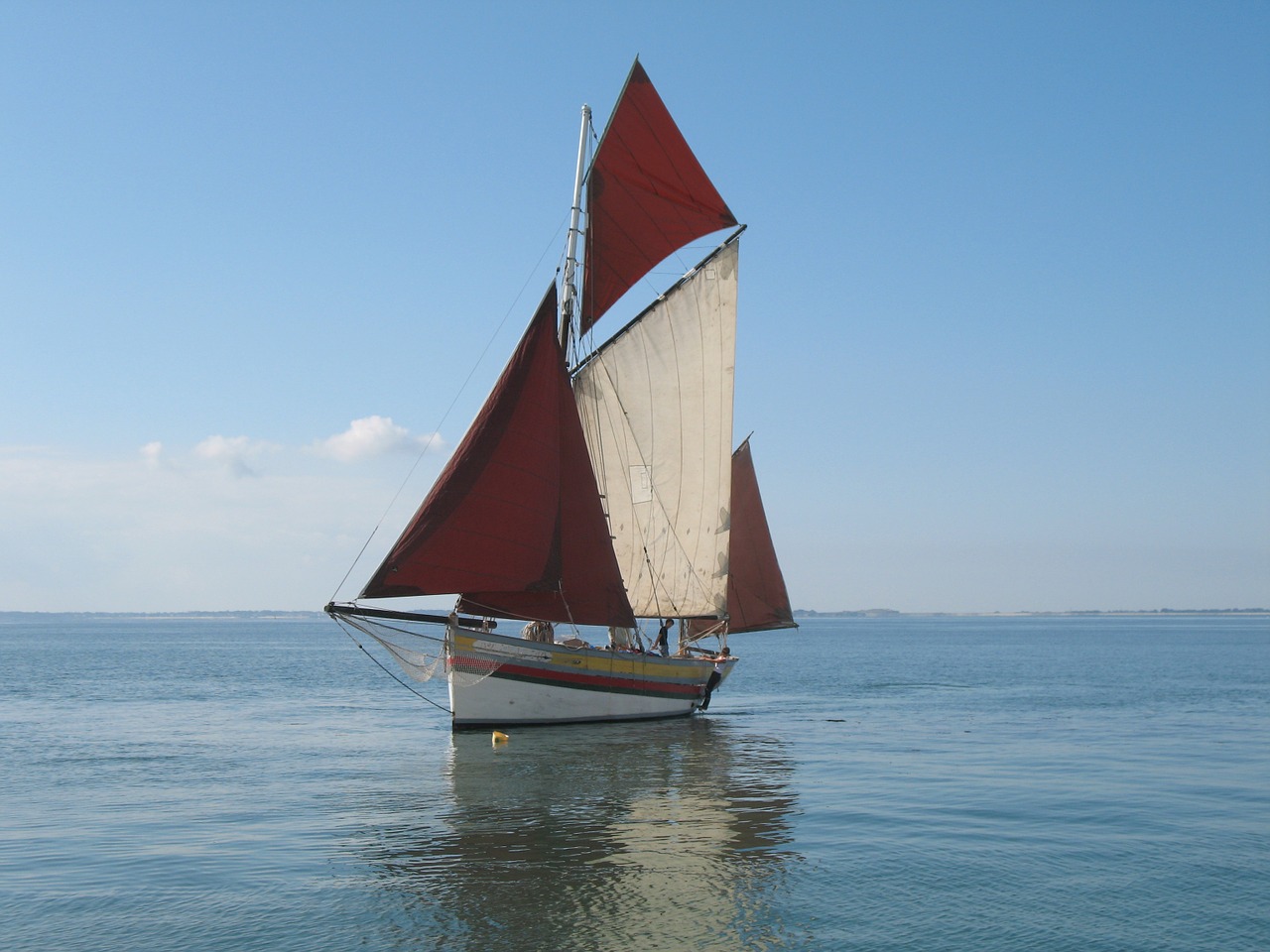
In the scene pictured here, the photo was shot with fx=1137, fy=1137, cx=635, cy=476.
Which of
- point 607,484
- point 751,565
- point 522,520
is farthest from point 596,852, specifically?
point 751,565

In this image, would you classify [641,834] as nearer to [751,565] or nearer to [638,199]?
[638,199]

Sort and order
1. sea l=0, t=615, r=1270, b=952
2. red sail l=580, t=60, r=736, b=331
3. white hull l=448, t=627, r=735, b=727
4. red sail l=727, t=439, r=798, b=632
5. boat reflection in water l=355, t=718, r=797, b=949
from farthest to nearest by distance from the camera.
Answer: red sail l=727, t=439, r=798, b=632
red sail l=580, t=60, r=736, b=331
white hull l=448, t=627, r=735, b=727
sea l=0, t=615, r=1270, b=952
boat reflection in water l=355, t=718, r=797, b=949

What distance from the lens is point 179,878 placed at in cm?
1752

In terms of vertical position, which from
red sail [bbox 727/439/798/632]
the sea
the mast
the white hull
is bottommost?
the sea

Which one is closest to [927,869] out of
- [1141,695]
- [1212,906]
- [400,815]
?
[1212,906]

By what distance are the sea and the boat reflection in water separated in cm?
8

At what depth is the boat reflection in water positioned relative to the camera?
48.7ft


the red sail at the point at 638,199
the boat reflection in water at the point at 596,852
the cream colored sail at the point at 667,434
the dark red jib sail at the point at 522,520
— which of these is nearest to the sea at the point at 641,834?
the boat reflection in water at the point at 596,852

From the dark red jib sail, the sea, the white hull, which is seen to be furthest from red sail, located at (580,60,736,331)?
the sea

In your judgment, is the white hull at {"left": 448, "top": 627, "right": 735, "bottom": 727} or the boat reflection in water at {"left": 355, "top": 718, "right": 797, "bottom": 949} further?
the white hull at {"left": 448, "top": 627, "right": 735, "bottom": 727}

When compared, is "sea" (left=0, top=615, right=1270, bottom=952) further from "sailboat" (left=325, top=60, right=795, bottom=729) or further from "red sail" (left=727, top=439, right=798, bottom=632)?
"red sail" (left=727, top=439, right=798, bottom=632)

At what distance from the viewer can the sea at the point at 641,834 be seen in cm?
1513

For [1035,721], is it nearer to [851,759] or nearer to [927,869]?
[851,759]

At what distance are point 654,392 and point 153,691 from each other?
117ft
